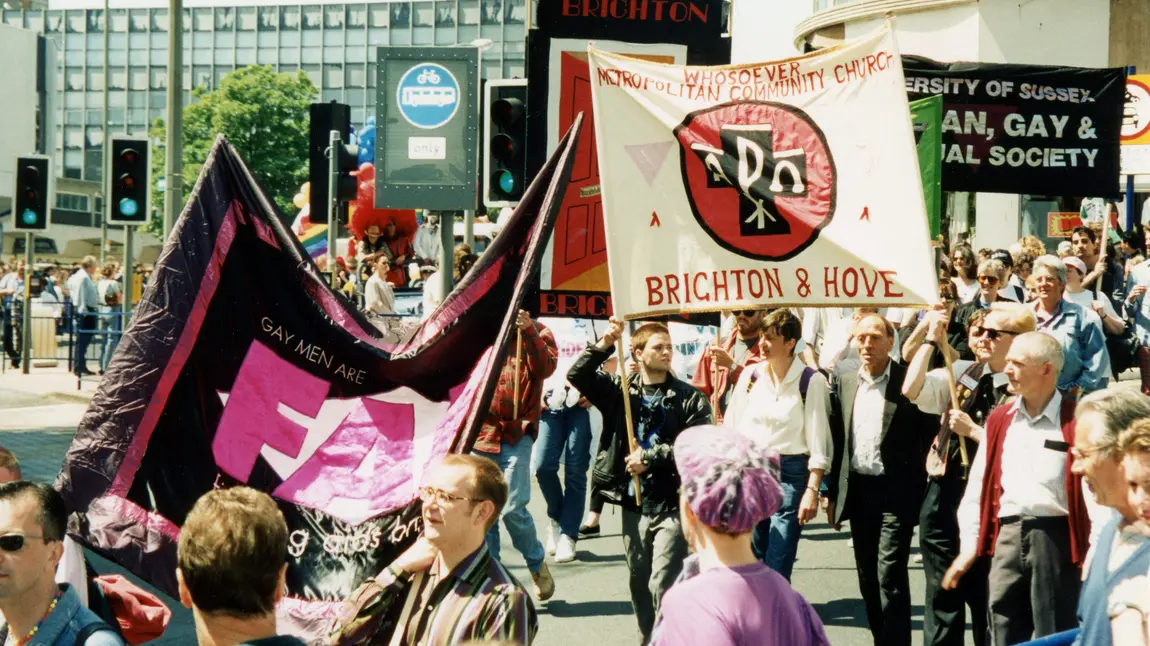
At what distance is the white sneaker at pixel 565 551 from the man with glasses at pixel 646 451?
7.87 ft

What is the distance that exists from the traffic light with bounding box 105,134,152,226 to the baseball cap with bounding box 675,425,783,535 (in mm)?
14967

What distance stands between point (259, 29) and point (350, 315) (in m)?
105

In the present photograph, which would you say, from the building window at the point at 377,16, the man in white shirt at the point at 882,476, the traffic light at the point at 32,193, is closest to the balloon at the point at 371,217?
the traffic light at the point at 32,193

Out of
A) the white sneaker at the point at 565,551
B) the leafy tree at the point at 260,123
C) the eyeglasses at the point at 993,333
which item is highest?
the leafy tree at the point at 260,123

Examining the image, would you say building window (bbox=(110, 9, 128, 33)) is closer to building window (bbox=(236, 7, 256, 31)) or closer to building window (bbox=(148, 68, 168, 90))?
building window (bbox=(148, 68, 168, 90))

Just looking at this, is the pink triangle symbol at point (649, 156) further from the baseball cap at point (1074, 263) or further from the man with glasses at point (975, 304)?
the baseball cap at point (1074, 263)

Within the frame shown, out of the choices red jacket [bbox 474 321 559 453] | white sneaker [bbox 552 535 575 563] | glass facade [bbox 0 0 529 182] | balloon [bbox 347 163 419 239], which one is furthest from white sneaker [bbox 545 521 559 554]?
glass facade [bbox 0 0 529 182]

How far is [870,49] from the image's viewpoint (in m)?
6.68

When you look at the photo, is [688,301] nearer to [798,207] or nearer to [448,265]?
[798,207]

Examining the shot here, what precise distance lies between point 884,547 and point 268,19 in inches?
4066

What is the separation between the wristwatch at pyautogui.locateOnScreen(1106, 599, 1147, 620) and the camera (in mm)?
3622

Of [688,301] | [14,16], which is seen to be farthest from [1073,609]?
[14,16]

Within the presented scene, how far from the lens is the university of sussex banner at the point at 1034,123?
38.0 ft

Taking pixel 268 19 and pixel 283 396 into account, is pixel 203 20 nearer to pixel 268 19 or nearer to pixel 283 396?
pixel 268 19
